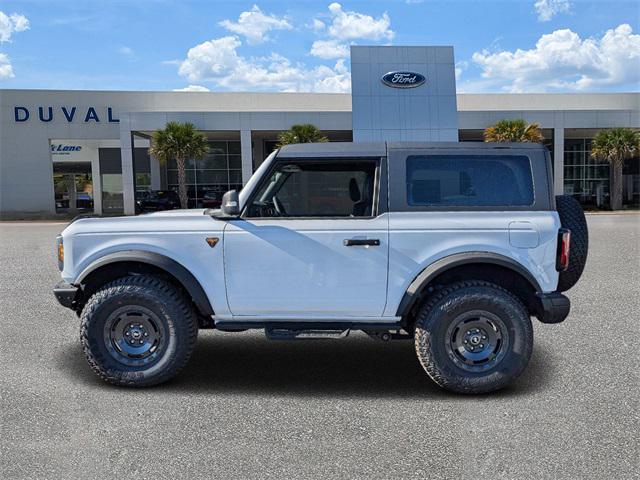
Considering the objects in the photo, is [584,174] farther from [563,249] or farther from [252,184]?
[252,184]

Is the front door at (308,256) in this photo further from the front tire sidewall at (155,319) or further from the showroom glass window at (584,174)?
the showroom glass window at (584,174)

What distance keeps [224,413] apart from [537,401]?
2327mm

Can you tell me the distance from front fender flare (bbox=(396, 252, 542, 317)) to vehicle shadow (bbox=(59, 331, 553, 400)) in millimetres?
785

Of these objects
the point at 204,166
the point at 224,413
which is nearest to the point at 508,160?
the point at 224,413

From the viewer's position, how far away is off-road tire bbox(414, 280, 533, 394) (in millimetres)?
3932

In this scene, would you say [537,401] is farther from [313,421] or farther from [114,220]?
[114,220]

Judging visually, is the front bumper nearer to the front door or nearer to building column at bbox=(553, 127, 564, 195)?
the front door

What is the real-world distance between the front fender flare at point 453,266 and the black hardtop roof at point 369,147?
35.0 inches

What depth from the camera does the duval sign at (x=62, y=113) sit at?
33.0 meters

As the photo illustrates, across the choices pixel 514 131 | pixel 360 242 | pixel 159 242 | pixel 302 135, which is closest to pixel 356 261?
pixel 360 242

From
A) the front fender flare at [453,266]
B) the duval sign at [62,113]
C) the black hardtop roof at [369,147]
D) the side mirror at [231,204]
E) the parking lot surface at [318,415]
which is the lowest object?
the parking lot surface at [318,415]

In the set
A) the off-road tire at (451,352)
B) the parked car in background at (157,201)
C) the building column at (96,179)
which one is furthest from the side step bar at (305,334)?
the building column at (96,179)

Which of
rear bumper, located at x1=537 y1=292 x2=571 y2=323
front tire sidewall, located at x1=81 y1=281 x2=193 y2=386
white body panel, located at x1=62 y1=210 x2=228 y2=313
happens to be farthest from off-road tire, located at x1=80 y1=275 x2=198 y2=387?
rear bumper, located at x1=537 y1=292 x2=571 y2=323

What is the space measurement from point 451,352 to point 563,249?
1.19m
